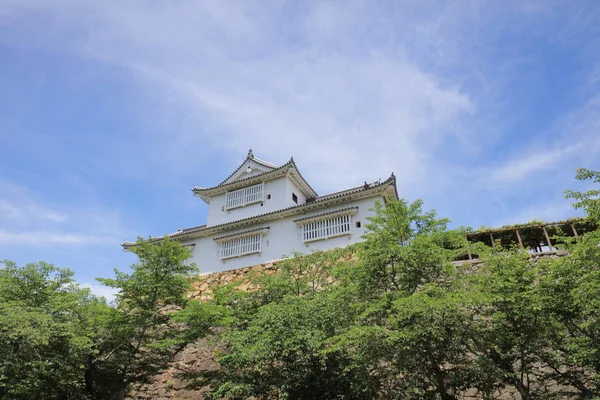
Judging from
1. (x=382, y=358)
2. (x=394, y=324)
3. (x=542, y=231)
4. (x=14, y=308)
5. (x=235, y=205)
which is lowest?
(x=382, y=358)

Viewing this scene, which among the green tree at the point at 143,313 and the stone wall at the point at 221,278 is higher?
the stone wall at the point at 221,278

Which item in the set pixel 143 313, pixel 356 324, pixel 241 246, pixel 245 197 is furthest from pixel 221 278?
pixel 356 324

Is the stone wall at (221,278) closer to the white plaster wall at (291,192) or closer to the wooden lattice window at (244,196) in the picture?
the white plaster wall at (291,192)

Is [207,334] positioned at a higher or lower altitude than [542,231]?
lower

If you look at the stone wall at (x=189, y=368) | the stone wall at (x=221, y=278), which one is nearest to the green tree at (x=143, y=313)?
the stone wall at (x=189, y=368)

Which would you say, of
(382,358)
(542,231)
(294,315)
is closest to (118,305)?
(294,315)

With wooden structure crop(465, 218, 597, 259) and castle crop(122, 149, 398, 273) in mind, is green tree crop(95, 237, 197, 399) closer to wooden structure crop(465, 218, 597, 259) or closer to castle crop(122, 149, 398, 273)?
castle crop(122, 149, 398, 273)

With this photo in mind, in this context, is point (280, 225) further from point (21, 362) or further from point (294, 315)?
point (21, 362)

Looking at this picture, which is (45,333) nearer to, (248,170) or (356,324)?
(356,324)

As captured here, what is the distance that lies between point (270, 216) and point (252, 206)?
7.26 feet

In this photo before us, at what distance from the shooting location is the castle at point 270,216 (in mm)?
19969

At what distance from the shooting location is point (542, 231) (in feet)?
52.5

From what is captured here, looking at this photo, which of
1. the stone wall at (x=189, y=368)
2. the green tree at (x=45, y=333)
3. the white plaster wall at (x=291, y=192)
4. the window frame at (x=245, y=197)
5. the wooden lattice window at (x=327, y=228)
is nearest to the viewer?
the green tree at (x=45, y=333)

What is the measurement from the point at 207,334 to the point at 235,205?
12117 millimetres
